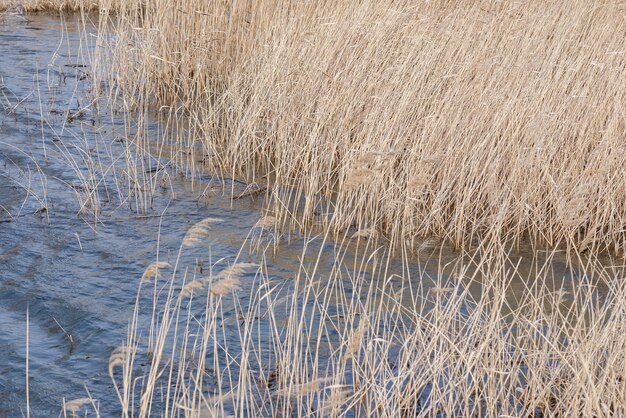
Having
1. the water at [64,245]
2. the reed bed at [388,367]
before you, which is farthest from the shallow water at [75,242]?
the reed bed at [388,367]

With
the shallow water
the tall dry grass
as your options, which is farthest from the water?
the tall dry grass

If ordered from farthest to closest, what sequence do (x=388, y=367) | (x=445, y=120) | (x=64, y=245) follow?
(x=445, y=120) < (x=64, y=245) < (x=388, y=367)

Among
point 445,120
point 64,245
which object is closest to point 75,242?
point 64,245

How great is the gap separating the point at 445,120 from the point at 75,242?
230 centimetres

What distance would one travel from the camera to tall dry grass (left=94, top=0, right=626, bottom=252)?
15.9 feet

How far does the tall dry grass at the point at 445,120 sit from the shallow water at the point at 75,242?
367 millimetres

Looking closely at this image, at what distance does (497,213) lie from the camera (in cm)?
494

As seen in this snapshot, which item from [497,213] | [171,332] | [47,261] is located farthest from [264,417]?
[497,213]

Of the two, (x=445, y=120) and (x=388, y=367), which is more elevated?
(x=445, y=120)

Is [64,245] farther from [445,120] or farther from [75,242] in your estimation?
[445,120]

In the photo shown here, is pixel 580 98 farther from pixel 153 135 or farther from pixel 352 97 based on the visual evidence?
pixel 153 135

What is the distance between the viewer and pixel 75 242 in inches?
185

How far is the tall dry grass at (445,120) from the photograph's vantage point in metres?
4.86

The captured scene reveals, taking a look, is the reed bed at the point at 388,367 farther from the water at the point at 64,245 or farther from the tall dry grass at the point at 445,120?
the tall dry grass at the point at 445,120
